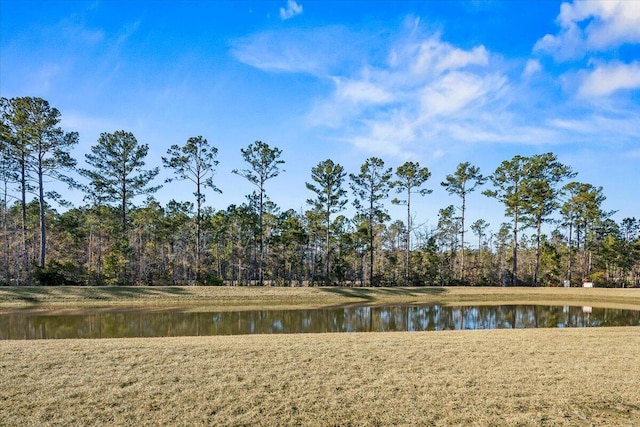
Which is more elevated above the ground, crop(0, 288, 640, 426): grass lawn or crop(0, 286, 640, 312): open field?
crop(0, 288, 640, 426): grass lawn

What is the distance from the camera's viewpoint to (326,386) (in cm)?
596

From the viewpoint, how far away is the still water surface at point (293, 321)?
48.1ft

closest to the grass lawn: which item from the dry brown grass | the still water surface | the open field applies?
the dry brown grass

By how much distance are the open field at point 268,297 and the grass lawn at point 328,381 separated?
15295mm

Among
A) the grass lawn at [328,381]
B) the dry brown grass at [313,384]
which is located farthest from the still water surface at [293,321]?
the dry brown grass at [313,384]

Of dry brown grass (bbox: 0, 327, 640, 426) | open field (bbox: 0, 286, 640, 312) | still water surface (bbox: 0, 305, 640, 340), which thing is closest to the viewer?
dry brown grass (bbox: 0, 327, 640, 426)

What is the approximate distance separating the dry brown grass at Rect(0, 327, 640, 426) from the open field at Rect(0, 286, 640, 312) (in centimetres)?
1526

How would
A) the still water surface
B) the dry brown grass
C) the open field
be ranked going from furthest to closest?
1. the open field
2. the still water surface
3. the dry brown grass

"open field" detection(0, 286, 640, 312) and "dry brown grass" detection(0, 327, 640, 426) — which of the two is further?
"open field" detection(0, 286, 640, 312)

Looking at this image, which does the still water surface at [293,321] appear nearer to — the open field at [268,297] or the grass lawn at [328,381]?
the open field at [268,297]

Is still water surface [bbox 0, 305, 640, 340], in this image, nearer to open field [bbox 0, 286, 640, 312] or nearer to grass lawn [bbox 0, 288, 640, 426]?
open field [bbox 0, 286, 640, 312]

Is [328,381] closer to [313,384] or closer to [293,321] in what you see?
[313,384]

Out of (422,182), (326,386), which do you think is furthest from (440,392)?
(422,182)

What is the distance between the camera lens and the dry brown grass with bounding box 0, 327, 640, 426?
4891 millimetres
